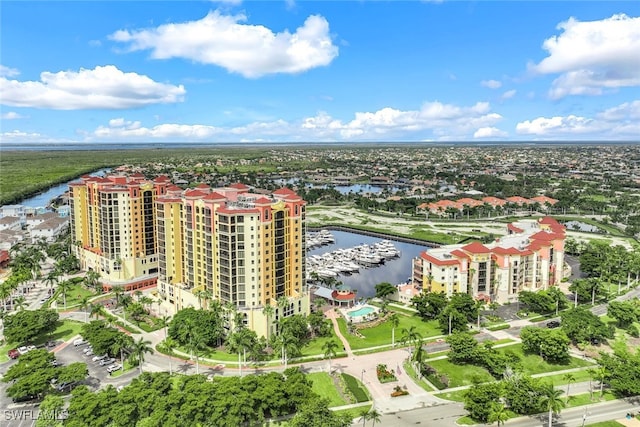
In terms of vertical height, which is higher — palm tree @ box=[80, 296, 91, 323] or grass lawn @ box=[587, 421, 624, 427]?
palm tree @ box=[80, 296, 91, 323]

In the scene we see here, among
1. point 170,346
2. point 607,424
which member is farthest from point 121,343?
point 607,424

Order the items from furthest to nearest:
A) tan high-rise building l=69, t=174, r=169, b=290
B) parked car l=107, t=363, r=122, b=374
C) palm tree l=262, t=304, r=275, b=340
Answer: tan high-rise building l=69, t=174, r=169, b=290 → palm tree l=262, t=304, r=275, b=340 → parked car l=107, t=363, r=122, b=374

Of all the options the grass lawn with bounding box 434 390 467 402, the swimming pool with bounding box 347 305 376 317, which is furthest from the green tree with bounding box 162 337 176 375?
the grass lawn with bounding box 434 390 467 402

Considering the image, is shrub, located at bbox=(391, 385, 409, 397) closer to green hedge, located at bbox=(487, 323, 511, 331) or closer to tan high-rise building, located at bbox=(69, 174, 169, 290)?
green hedge, located at bbox=(487, 323, 511, 331)

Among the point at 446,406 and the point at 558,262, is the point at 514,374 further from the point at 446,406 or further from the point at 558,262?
the point at 558,262

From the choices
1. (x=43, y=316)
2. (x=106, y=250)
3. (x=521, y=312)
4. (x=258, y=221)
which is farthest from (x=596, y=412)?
(x=106, y=250)

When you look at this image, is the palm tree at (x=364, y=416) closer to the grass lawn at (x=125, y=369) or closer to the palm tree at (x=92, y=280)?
the grass lawn at (x=125, y=369)

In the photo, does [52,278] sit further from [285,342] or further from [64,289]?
[285,342]
